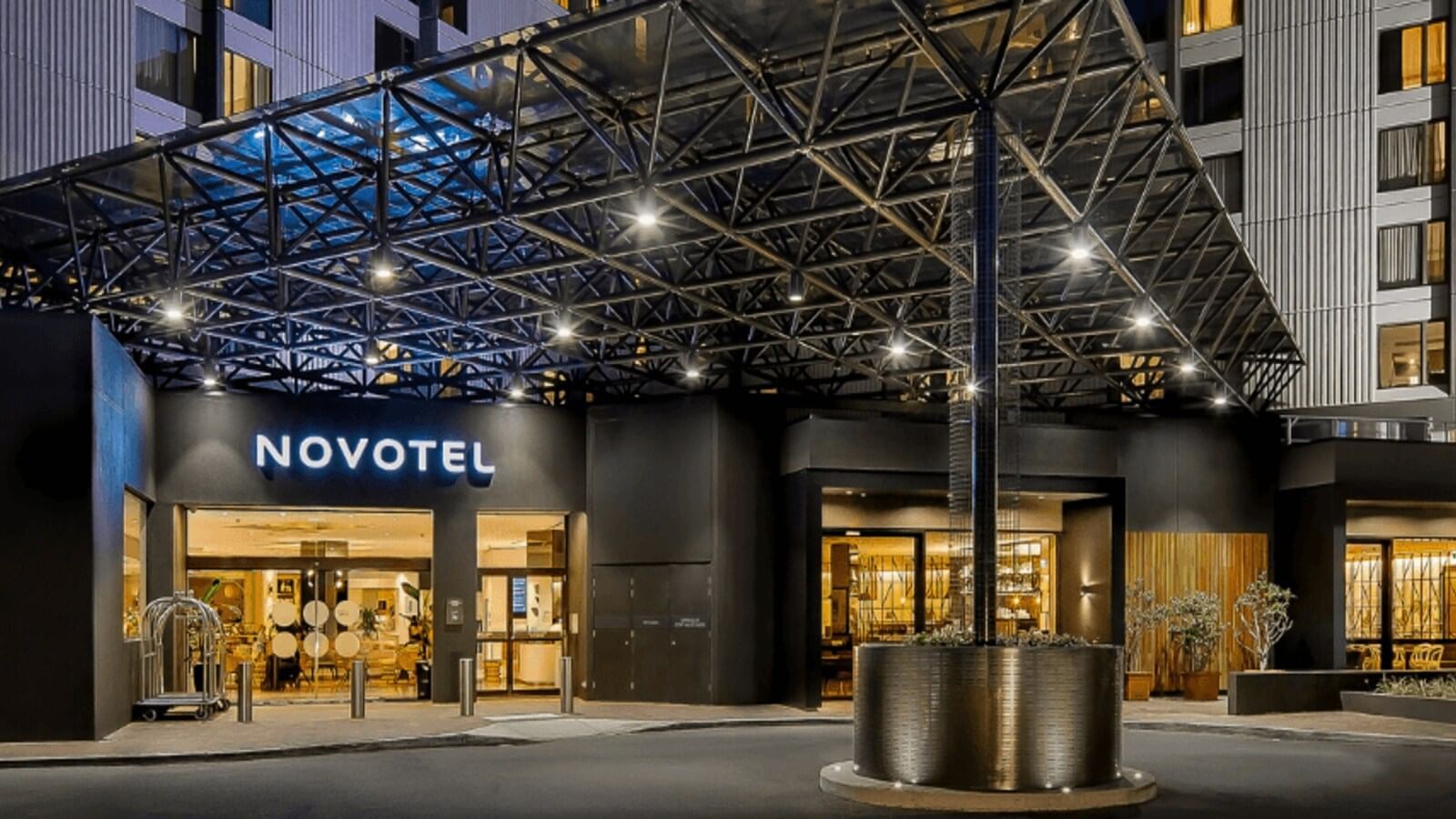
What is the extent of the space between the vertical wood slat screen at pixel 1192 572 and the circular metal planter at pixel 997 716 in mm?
15043

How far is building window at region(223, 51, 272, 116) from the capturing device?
34094 mm

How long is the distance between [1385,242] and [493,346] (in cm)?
2089

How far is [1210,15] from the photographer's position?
38312mm

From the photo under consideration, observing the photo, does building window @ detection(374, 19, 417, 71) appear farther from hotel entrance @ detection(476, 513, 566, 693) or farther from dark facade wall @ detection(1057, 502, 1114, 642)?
dark facade wall @ detection(1057, 502, 1114, 642)

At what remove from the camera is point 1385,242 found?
115ft

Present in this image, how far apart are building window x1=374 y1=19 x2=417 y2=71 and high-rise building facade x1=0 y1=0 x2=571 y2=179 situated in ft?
0.12

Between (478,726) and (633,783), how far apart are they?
276 inches

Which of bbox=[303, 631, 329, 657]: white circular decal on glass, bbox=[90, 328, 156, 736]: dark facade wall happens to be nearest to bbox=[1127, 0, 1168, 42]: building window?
bbox=[303, 631, 329, 657]: white circular decal on glass

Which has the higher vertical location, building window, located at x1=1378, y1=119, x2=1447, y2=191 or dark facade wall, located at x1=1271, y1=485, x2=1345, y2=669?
building window, located at x1=1378, y1=119, x2=1447, y2=191

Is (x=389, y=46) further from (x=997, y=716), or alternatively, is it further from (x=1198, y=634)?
(x=997, y=716)

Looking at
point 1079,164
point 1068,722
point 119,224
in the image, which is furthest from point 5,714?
point 1079,164

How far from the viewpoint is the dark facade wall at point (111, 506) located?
66.5ft

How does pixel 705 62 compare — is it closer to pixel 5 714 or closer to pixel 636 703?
pixel 5 714

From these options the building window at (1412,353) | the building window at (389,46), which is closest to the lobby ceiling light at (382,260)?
the building window at (389,46)
